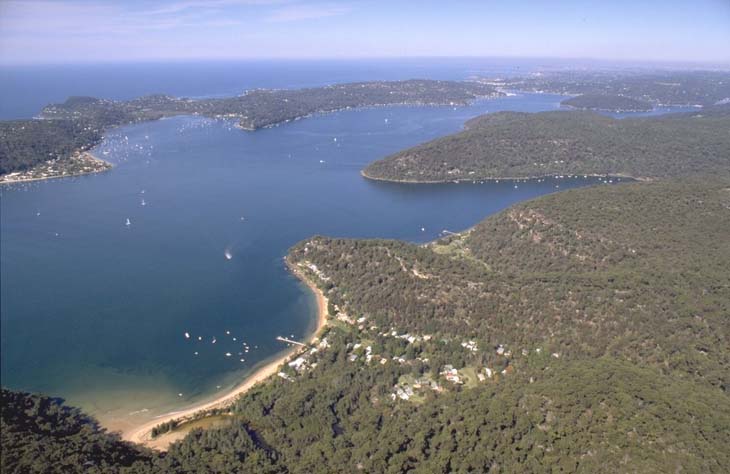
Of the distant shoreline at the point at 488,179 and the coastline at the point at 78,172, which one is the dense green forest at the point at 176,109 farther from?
the distant shoreline at the point at 488,179

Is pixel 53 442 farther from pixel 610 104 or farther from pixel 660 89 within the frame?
pixel 660 89

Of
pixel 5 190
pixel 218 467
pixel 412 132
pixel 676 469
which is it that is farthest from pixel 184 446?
pixel 412 132

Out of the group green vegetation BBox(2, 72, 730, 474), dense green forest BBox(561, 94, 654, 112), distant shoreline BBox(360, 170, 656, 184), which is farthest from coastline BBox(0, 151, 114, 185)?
dense green forest BBox(561, 94, 654, 112)

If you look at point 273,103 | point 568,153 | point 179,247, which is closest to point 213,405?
point 179,247

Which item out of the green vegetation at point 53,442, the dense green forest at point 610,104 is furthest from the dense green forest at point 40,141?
the dense green forest at point 610,104

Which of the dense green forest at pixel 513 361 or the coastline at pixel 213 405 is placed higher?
the dense green forest at pixel 513 361

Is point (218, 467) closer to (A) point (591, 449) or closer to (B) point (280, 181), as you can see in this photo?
(A) point (591, 449)
